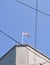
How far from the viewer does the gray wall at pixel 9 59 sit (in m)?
4.75

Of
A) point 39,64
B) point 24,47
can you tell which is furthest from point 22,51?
point 39,64

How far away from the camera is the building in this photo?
4695 mm

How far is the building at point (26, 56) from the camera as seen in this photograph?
4.70 meters

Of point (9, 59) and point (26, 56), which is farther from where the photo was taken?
point (9, 59)

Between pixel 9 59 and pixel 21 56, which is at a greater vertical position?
pixel 21 56

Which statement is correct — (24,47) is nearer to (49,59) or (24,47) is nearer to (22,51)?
(22,51)

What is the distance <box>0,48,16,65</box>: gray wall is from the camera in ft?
15.6

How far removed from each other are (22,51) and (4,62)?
539mm

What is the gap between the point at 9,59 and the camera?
489cm

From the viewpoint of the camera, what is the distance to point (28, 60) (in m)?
4.72

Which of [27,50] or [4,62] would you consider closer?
[27,50]

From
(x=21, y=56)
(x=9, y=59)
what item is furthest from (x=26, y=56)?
(x=9, y=59)

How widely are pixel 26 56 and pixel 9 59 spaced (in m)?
0.39

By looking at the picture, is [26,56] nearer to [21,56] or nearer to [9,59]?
[21,56]
